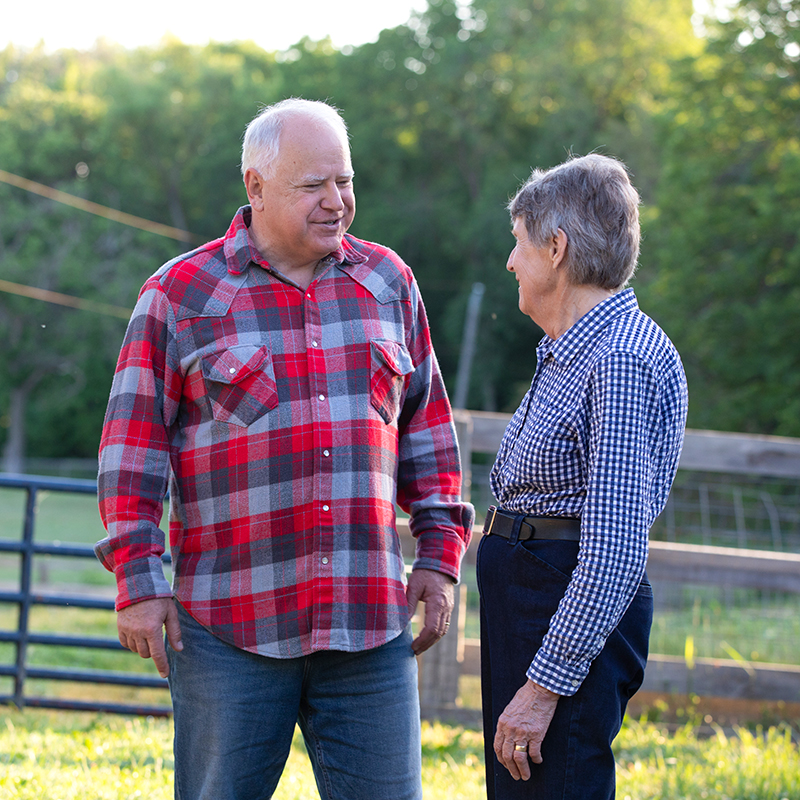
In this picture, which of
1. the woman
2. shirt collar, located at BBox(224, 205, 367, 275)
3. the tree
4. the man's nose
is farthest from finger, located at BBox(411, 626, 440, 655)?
the tree

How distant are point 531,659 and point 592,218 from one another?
913 mm

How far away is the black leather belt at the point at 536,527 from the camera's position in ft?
6.47

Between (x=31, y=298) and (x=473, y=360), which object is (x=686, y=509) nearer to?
(x=473, y=360)

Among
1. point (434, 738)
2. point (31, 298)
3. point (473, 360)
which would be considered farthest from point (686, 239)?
point (31, 298)

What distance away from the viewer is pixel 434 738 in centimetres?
436

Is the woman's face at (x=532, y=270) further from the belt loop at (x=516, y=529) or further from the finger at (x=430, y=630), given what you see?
the finger at (x=430, y=630)

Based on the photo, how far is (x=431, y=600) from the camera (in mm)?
2502

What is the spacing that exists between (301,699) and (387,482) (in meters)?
0.57

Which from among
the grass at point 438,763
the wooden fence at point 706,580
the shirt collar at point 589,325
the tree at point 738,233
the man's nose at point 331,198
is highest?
the tree at point 738,233

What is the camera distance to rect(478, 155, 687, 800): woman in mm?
1849

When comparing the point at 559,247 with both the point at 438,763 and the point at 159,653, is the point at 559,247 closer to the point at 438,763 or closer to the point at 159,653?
the point at 159,653

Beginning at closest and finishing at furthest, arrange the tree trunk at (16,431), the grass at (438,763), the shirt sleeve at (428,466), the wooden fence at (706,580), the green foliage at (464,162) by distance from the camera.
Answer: the shirt sleeve at (428,466)
the grass at (438,763)
the wooden fence at (706,580)
the green foliage at (464,162)
the tree trunk at (16,431)

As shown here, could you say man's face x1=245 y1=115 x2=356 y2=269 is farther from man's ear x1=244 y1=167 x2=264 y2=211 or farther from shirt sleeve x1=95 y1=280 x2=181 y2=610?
shirt sleeve x1=95 y1=280 x2=181 y2=610

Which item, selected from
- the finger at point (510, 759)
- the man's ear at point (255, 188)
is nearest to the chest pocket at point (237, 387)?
the man's ear at point (255, 188)
